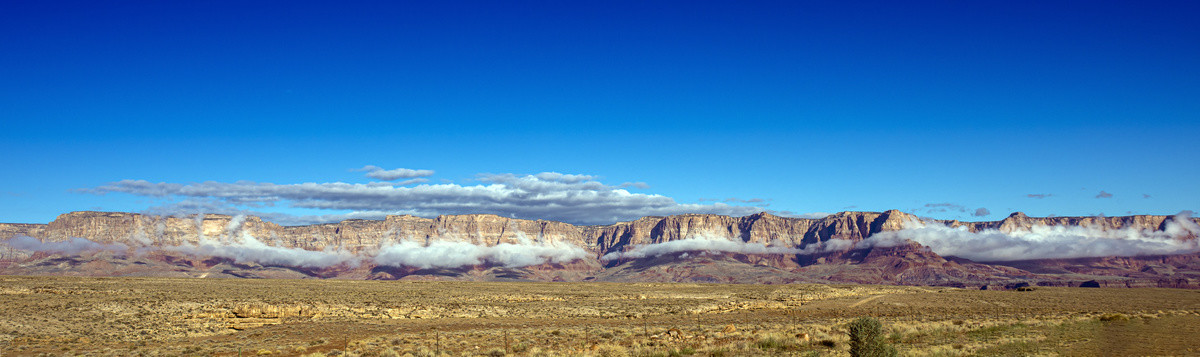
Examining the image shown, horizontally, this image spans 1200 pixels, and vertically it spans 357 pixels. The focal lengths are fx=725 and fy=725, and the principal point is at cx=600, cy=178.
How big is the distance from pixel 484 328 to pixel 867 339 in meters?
26.5

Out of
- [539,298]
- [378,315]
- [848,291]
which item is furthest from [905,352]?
[848,291]

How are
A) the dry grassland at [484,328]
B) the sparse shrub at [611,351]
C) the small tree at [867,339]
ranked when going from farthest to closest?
the dry grassland at [484,328], the sparse shrub at [611,351], the small tree at [867,339]

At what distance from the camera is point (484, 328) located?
151ft

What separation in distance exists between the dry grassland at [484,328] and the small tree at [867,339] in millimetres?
1916

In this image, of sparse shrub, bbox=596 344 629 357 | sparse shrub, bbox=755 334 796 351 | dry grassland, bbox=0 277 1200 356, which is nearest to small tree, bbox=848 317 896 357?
dry grassland, bbox=0 277 1200 356

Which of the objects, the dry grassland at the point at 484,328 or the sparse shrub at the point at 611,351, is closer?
the sparse shrub at the point at 611,351

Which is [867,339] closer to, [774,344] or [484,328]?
[774,344]

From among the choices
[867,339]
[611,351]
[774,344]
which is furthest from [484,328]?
[867,339]

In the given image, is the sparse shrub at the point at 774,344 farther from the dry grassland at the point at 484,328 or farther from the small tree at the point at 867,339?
the small tree at the point at 867,339

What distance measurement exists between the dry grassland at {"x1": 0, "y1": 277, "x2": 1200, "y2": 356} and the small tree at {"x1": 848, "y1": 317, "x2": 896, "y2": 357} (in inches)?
75.4

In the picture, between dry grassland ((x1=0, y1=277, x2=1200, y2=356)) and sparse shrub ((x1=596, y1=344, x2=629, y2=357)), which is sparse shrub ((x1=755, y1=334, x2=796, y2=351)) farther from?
sparse shrub ((x1=596, y1=344, x2=629, y2=357))

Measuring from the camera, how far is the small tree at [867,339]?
83.2ft

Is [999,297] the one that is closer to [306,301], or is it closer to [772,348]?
[772,348]

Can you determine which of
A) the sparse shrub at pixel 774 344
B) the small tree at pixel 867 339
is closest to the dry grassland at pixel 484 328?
the sparse shrub at pixel 774 344
